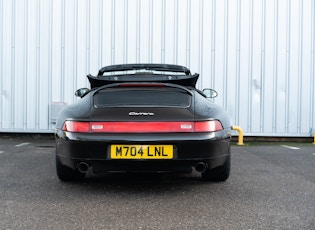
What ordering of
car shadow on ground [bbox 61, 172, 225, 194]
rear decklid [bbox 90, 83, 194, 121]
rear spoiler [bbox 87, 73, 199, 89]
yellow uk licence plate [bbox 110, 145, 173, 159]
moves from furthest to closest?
rear spoiler [bbox 87, 73, 199, 89] → car shadow on ground [bbox 61, 172, 225, 194] → rear decklid [bbox 90, 83, 194, 121] → yellow uk licence plate [bbox 110, 145, 173, 159]

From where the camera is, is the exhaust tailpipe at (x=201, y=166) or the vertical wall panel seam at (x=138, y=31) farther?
the vertical wall panel seam at (x=138, y=31)

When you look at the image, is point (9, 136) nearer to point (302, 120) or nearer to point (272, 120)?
point (272, 120)

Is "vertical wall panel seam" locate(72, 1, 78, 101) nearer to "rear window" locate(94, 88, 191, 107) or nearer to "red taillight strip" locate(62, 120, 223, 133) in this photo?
"rear window" locate(94, 88, 191, 107)

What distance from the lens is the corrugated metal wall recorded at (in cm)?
855

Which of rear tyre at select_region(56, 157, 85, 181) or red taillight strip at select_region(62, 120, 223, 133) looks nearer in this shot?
red taillight strip at select_region(62, 120, 223, 133)

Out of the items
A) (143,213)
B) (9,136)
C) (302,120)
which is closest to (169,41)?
(302,120)

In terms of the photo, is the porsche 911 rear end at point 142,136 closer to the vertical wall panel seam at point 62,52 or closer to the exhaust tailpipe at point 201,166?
the exhaust tailpipe at point 201,166

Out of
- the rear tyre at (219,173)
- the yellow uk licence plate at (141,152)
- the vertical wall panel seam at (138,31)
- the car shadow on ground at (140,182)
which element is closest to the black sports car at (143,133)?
the yellow uk licence plate at (141,152)

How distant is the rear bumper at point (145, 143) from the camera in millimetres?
3125

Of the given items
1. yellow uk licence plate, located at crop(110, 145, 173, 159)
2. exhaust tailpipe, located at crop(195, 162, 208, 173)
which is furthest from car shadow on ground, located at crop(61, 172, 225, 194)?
yellow uk licence plate, located at crop(110, 145, 173, 159)

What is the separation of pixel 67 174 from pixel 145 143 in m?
1.08

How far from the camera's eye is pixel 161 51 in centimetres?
856

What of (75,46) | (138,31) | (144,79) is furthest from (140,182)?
(75,46)

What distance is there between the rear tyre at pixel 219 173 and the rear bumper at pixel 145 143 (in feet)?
1.43
